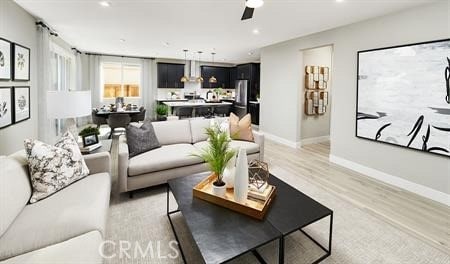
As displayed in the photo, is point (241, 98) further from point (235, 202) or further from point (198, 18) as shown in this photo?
point (235, 202)

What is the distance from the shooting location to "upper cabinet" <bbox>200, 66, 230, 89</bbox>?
980cm

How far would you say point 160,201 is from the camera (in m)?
2.83

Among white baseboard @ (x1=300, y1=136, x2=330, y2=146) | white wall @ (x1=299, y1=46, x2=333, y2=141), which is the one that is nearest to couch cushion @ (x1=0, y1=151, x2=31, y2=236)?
white wall @ (x1=299, y1=46, x2=333, y2=141)

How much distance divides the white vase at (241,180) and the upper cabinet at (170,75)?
7.95 m

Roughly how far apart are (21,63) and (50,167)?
2.31m

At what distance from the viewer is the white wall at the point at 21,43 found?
2935 millimetres

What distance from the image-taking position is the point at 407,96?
10.5ft

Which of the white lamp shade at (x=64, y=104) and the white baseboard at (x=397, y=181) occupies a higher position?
the white lamp shade at (x=64, y=104)

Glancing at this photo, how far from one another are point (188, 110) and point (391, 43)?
5.81 meters

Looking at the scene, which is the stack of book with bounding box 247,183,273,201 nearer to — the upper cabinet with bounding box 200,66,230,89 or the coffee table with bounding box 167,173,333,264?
the coffee table with bounding box 167,173,333,264

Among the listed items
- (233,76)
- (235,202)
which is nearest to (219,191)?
(235,202)

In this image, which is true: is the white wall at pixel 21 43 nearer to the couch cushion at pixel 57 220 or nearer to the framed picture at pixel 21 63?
the framed picture at pixel 21 63

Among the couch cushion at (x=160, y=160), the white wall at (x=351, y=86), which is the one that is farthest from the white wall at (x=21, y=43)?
the white wall at (x=351, y=86)

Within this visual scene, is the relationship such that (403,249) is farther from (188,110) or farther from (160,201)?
(188,110)
